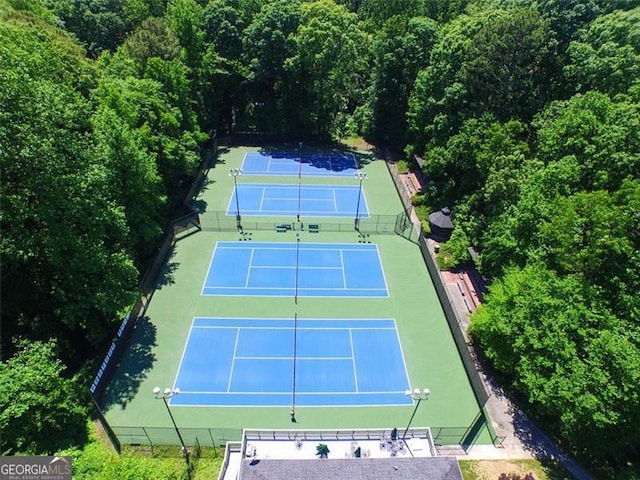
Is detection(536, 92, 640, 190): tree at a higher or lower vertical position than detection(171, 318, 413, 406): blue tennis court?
higher

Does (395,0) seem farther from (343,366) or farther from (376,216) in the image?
(343,366)

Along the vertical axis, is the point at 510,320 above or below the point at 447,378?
above

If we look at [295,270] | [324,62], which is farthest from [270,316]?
[324,62]

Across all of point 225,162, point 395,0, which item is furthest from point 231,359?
point 395,0

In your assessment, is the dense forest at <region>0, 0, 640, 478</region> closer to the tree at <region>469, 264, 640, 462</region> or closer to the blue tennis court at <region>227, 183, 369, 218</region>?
the tree at <region>469, 264, 640, 462</region>

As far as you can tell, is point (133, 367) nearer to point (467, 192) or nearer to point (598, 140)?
point (467, 192)

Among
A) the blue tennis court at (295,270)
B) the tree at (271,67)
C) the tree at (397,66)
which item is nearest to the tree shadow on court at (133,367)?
the blue tennis court at (295,270)

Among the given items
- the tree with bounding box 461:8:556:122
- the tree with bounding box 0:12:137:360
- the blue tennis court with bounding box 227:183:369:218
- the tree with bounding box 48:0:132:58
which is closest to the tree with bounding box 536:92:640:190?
the tree with bounding box 461:8:556:122
